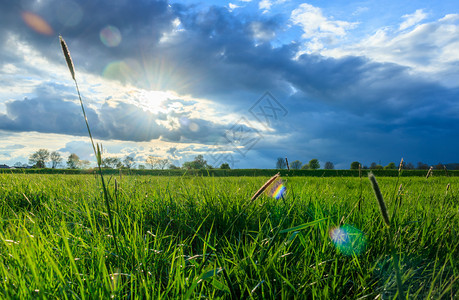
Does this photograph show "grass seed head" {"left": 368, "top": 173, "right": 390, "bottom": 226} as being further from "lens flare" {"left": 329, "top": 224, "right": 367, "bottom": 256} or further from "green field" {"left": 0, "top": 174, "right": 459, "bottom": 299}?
"lens flare" {"left": 329, "top": 224, "right": 367, "bottom": 256}

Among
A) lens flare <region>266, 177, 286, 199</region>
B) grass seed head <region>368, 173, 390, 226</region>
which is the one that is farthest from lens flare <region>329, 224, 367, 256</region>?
grass seed head <region>368, 173, 390, 226</region>

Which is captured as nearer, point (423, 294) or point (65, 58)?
point (65, 58)

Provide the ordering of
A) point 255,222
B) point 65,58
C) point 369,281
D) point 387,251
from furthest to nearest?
point 255,222 → point 387,251 → point 369,281 → point 65,58

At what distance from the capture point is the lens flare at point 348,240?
6.25 feet

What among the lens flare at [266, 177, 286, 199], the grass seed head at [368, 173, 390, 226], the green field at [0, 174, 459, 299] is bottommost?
the green field at [0, 174, 459, 299]

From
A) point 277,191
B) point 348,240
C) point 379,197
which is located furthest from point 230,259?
point 277,191

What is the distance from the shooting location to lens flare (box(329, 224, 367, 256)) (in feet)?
6.25

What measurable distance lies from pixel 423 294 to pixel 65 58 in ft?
7.65

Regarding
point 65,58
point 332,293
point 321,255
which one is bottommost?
point 332,293

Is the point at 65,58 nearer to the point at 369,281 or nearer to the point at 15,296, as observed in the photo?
the point at 15,296

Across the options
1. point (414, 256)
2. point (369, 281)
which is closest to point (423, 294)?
point (369, 281)

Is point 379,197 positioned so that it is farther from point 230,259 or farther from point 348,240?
point 348,240

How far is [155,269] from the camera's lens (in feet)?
5.69

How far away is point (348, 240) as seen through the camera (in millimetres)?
2064
